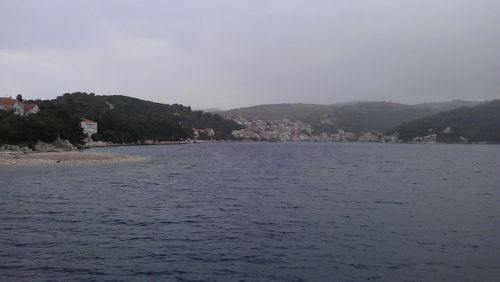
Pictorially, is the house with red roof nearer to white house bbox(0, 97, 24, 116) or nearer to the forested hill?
white house bbox(0, 97, 24, 116)

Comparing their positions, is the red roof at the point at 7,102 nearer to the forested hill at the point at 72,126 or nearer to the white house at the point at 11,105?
the white house at the point at 11,105

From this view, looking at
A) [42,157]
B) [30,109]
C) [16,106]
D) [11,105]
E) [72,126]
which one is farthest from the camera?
[30,109]

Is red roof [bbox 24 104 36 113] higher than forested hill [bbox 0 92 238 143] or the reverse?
higher

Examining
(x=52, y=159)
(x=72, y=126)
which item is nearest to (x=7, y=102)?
(x=72, y=126)

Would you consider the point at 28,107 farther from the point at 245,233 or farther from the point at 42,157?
the point at 245,233

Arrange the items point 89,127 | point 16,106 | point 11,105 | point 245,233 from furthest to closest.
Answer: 1. point 89,127
2. point 16,106
3. point 11,105
4. point 245,233

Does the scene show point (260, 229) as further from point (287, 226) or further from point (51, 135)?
point (51, 135)

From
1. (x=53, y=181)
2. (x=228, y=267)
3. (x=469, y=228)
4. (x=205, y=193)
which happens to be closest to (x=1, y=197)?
(x=53, y=181)

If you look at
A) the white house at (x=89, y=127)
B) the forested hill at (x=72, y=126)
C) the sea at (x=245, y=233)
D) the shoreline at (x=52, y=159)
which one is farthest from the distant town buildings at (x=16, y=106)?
the sea at (x=245, y=233)

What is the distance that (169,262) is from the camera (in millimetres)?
15195

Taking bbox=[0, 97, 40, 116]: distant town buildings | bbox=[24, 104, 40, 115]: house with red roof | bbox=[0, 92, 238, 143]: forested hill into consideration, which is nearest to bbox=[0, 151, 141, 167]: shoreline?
bbox=[0, 92, 238, 143]: forested hill

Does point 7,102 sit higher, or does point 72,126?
point 7,102

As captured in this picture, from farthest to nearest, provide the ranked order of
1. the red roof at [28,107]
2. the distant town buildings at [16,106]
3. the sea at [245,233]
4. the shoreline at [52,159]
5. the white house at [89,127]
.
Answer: the white house at [89,127] → the red roof at [28,107] → the distant town buildings at [16,106] → the shoreline at [52,159] → the sea at [245,233]

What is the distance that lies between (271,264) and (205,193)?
18.6 meters
